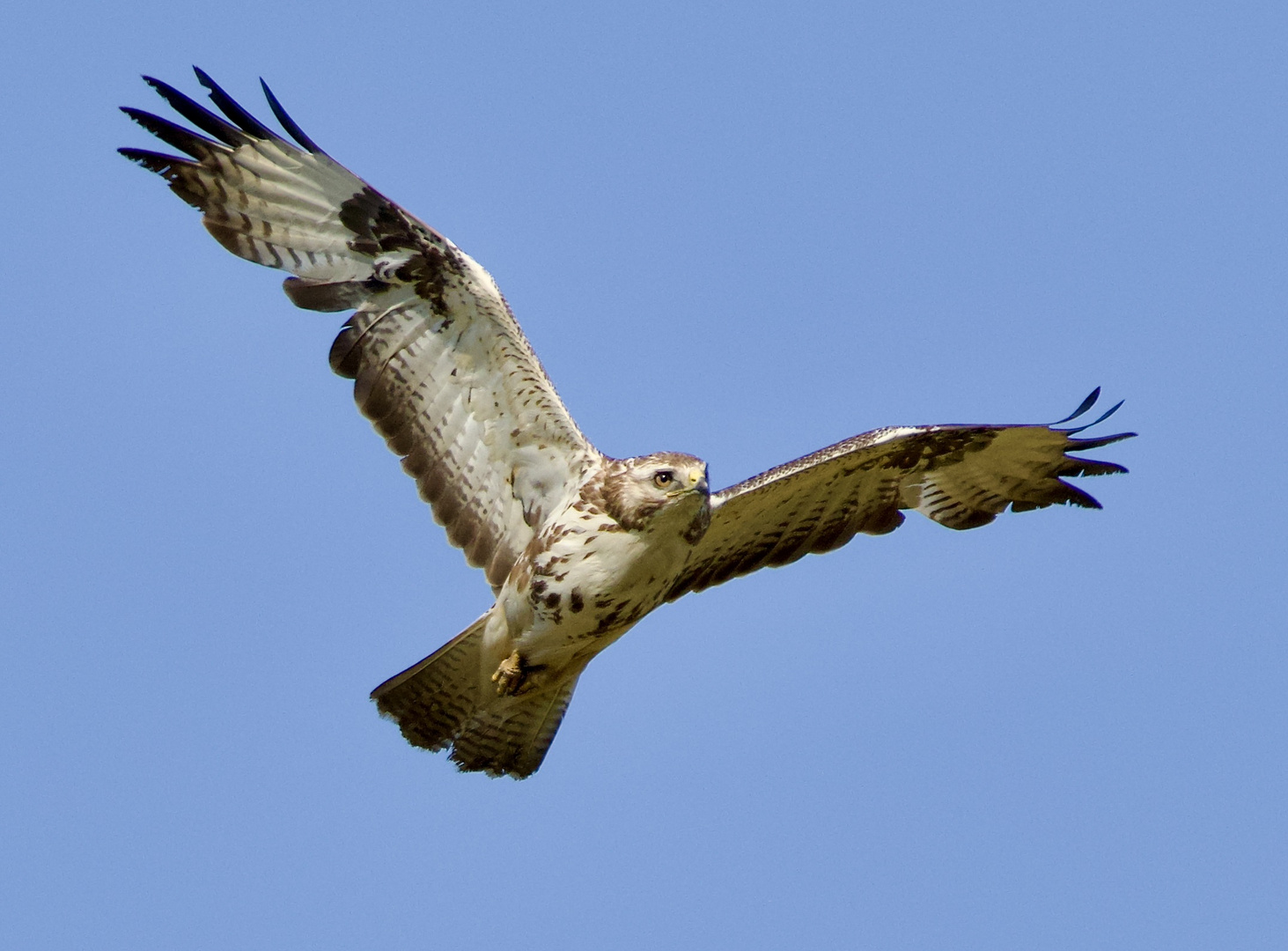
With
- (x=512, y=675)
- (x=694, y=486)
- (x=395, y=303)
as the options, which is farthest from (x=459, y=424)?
(x=694, y=486)

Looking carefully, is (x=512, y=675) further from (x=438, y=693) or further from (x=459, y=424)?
(x=459, y=424)

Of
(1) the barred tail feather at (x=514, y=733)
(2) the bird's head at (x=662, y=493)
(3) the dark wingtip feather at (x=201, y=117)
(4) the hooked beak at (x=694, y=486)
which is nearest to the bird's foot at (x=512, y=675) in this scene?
(1) the barred tail feather at (x=514, y=733)

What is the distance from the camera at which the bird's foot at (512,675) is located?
983 cm

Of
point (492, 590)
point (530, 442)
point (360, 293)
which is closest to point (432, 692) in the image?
point (492, 590)

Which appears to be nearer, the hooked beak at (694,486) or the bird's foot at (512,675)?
the hooked beak at (694,486)

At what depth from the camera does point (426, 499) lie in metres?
10.3

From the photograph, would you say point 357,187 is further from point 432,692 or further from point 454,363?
point 432,692

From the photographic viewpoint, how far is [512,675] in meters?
9.83

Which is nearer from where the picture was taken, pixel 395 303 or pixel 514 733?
pixel 395 303

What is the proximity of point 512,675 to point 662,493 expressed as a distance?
1.38 meters

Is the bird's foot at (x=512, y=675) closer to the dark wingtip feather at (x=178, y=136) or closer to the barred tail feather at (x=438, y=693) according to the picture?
the barred tail feather at (x=438, y=693)

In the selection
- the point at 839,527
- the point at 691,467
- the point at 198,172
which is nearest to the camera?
the point at 691,467

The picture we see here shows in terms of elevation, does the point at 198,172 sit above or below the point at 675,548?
above

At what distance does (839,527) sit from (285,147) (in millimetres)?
3823
